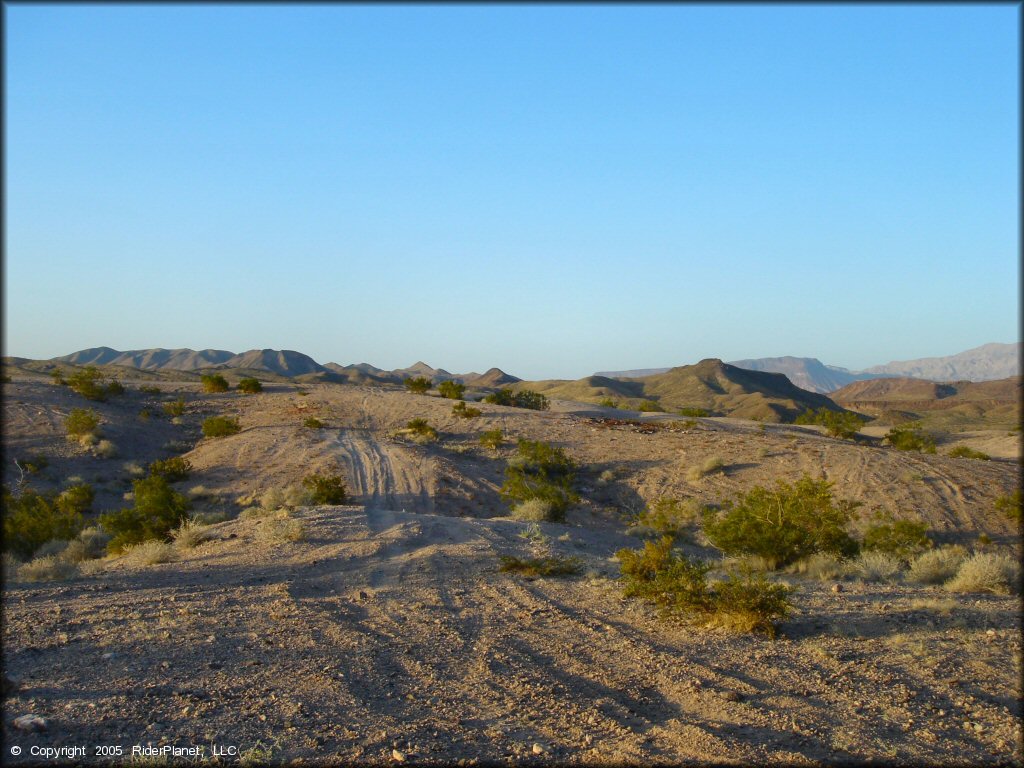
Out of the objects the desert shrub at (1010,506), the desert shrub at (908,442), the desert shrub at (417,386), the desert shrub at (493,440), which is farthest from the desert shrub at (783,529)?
the desert shrub at (417,386)

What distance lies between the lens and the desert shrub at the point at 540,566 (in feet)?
34.5

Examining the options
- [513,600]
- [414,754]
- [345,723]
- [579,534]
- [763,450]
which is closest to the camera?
[414,754]

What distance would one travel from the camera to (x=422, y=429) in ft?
90.0

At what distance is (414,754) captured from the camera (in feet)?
16.3

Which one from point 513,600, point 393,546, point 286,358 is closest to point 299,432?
point 393,546

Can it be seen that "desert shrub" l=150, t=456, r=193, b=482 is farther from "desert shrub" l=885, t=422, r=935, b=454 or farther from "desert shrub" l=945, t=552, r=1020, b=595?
"desert shrub" l=885, t=422, r=935, b=454

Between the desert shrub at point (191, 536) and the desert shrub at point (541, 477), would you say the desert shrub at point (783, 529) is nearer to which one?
the desert shrub at point (541, 477)

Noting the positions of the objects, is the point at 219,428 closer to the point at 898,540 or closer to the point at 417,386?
the point at 417,386

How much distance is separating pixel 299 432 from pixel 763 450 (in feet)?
54.2

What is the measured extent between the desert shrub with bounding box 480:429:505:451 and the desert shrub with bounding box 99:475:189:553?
38.7 ft

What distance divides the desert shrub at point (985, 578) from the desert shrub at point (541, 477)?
9271 millimetres

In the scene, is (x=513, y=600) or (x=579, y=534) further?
(x=579, y=534)

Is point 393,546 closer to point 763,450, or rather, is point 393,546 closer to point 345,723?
point 345,723

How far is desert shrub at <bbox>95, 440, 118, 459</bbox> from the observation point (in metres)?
24.3
